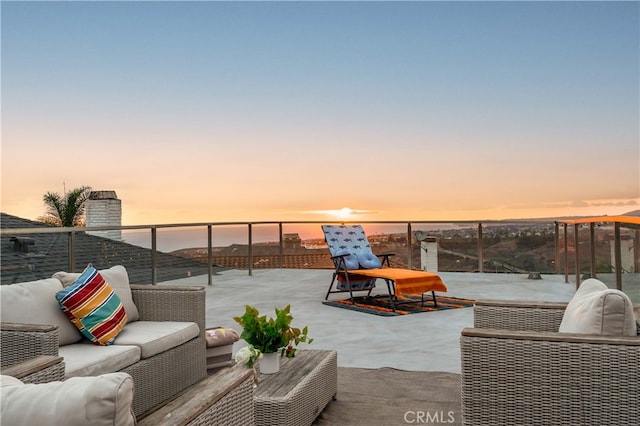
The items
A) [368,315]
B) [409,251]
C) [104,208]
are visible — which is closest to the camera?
[368,315]

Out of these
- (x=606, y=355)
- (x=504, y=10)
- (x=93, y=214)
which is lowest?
(x=606, y=355)

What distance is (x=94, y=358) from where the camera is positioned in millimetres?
2676

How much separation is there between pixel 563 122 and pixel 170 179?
6.61 m

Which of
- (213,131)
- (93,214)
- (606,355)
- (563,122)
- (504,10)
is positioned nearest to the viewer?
(606,355)

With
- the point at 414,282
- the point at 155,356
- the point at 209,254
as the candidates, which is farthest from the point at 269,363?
the point at 209,254

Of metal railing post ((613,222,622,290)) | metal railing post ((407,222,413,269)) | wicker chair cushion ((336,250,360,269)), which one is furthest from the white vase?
metal railing post ((407,222,413,269))

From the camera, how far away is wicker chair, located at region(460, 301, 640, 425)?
198 cm

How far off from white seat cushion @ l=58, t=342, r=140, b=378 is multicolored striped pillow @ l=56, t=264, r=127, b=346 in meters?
0.08

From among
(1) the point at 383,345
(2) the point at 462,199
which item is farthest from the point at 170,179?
(1) the point at 383,345

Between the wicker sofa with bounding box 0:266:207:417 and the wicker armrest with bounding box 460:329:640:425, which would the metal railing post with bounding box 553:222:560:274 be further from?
the wicker armrest with bounding box 460:329:640:425

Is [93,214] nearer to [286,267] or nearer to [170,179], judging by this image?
[170,179]

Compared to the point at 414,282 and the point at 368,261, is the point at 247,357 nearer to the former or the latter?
the point at 414,282

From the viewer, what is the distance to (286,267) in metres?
10.2

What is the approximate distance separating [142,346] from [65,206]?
40.6 ft
